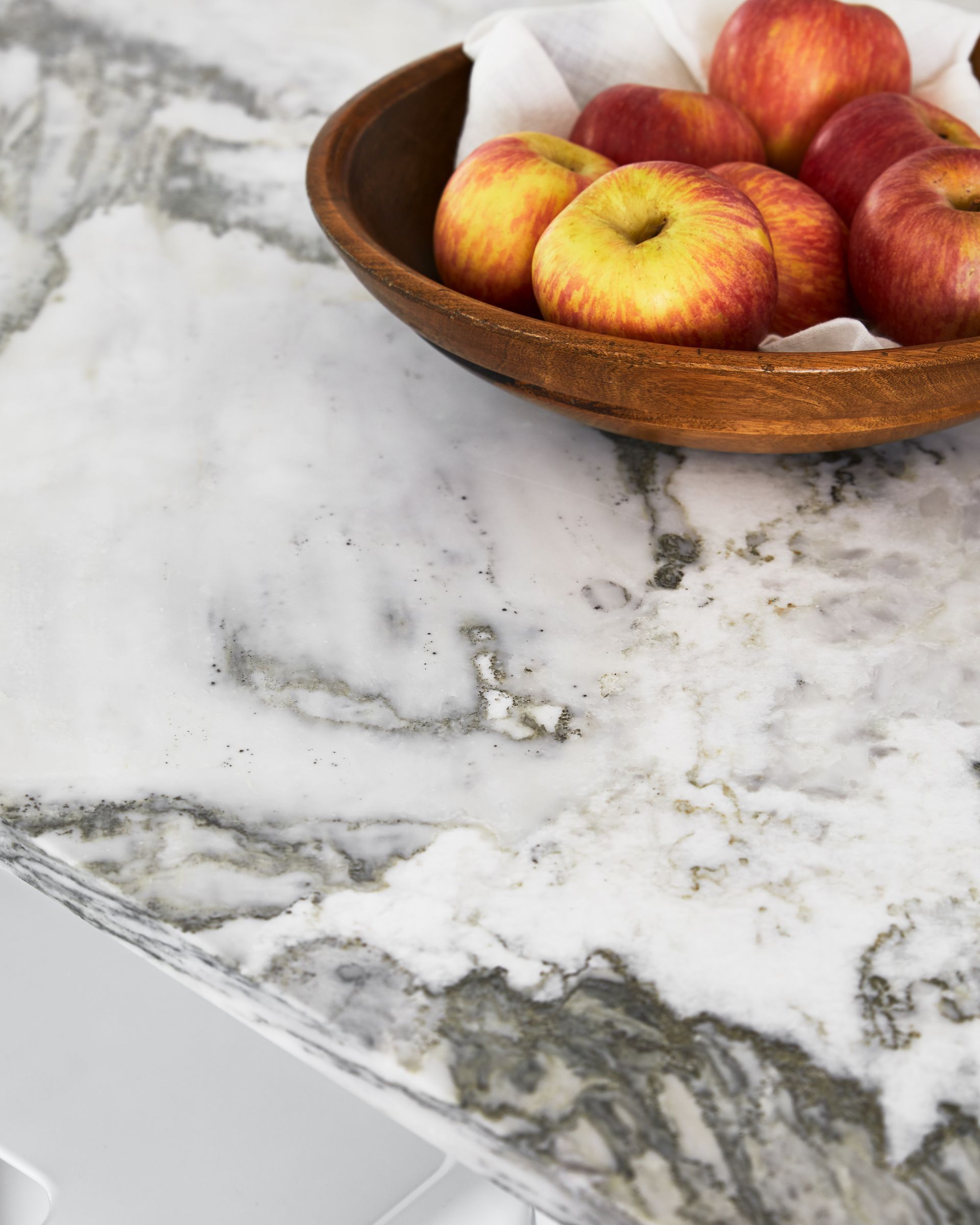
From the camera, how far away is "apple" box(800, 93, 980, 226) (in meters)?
0.62

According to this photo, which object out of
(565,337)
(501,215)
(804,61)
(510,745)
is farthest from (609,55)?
(510,745)

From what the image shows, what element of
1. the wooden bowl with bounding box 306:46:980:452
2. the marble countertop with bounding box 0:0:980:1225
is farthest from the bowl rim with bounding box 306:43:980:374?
the marble countertop with bounding box 0:0:980:1225

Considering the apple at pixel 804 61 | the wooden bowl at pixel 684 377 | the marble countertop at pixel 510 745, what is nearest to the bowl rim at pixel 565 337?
the wooden bowl at pixel 684 377

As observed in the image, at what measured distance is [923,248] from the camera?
0.54m

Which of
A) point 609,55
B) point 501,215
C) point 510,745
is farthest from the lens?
point 609,55

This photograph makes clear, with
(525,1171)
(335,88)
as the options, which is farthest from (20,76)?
(525,1171)

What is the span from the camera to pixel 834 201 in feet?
2.12

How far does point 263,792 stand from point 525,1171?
181 mm

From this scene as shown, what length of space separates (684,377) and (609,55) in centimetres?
42

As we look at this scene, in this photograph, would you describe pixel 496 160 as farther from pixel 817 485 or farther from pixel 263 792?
pixel 263 792

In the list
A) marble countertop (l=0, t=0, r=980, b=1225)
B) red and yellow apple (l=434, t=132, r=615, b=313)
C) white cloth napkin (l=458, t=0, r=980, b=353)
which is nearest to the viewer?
marble countertop (l=0, t=0, r=980, b=1225)

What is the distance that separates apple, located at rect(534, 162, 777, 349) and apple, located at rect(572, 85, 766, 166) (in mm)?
124

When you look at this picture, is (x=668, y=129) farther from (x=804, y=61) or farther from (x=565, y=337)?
(x=565, y=337)

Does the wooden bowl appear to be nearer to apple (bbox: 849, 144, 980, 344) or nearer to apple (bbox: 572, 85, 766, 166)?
apple (bbox: 849, 144, 980, 344)
